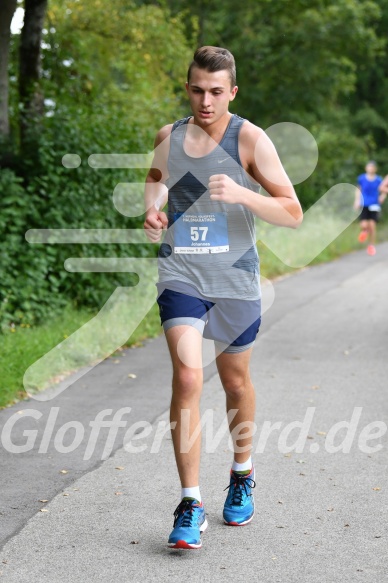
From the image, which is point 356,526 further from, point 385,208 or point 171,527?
point 385,208

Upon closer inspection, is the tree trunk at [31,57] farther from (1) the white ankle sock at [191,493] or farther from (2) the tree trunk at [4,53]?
(1) the white ankle sock at [191,493]

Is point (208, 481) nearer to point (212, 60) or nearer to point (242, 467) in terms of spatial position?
point (242, 467)

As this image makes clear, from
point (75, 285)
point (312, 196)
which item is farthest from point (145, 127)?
point (312, 196)

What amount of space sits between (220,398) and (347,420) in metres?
1.13

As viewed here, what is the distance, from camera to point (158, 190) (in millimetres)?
4805

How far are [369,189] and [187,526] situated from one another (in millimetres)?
18939

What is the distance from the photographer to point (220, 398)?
7.89 m

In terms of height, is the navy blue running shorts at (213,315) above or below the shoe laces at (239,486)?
above

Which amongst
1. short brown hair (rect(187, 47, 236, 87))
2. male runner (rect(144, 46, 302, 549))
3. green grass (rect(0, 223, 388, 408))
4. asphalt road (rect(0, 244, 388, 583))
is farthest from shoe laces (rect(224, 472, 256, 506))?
green grass (rect(0, 223, 388, 408))

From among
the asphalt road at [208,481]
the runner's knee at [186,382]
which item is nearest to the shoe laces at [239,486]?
the asphalt road at [208,481]

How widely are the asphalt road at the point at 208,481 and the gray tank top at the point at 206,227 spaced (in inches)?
43.6

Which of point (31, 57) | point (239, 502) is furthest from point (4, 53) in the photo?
point (239, 502)

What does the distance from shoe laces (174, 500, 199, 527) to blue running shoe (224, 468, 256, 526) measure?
37cm

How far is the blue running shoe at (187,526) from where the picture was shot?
4.43 meters
